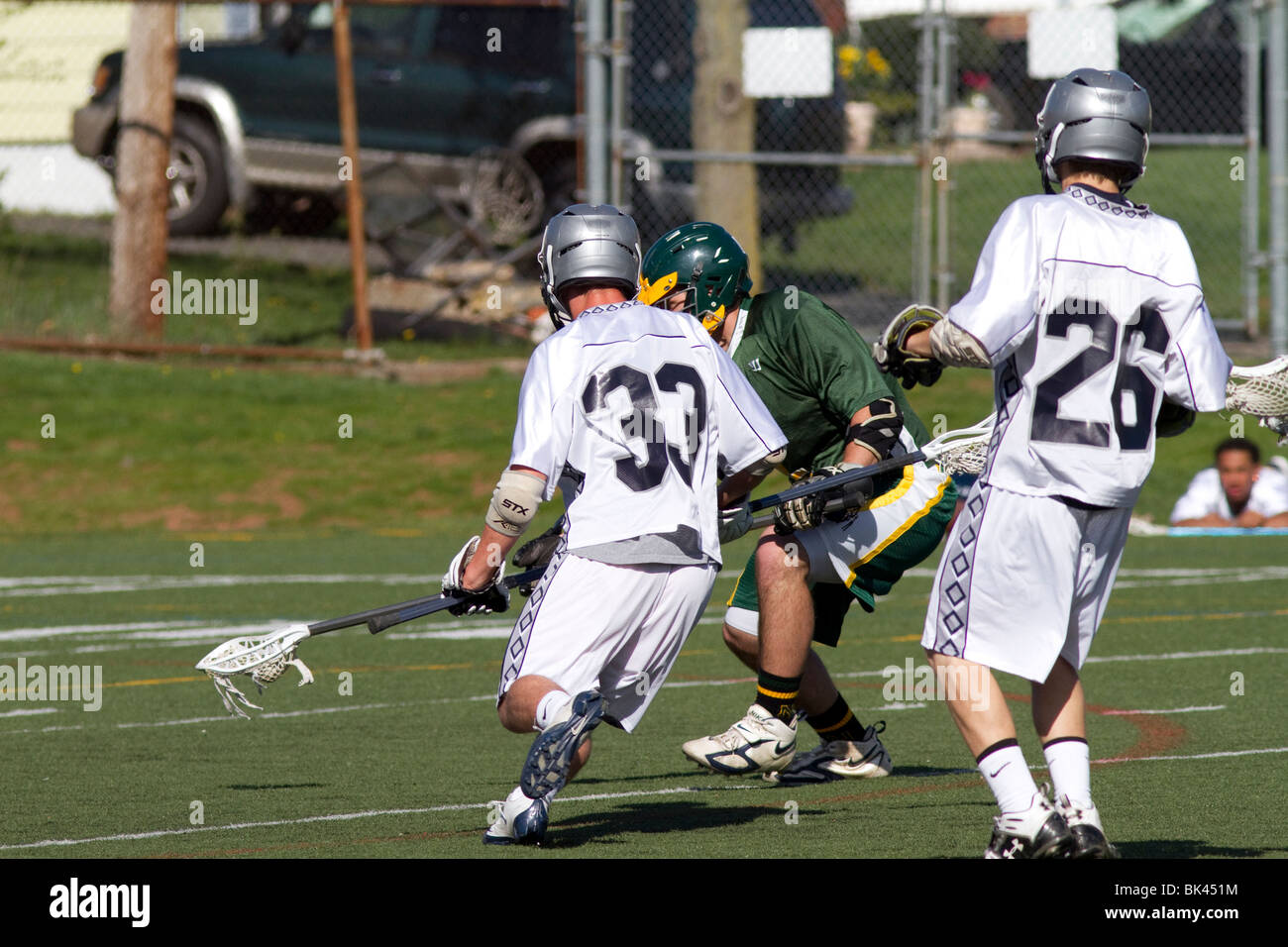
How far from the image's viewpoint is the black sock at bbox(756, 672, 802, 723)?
6.74m

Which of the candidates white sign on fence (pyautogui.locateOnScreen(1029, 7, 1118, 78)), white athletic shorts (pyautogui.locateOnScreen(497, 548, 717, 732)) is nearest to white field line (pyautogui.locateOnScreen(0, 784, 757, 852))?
white athletic shorts (pyautogui.locateOnScreen(497, 548, 717, 732))

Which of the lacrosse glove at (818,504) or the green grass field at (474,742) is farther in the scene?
the lacrosse glove at (818,504)

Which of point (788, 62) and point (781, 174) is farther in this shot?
point (781, 174)

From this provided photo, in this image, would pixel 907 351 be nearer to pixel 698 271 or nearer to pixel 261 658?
pixel 698 271

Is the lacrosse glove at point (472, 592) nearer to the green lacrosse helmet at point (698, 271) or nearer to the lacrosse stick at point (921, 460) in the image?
the lacrosse stick at point (921, 460)

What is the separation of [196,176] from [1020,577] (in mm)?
15631

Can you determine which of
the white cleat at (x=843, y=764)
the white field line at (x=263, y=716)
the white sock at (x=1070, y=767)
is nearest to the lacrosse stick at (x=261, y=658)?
the white cleat at (x=843, y=764)

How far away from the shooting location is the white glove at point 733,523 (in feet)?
19.5

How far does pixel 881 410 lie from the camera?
655cm

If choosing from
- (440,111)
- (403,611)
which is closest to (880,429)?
(403,611)

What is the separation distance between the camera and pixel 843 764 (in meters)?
6.95

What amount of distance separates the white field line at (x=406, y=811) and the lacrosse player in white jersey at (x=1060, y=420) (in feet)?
5.89

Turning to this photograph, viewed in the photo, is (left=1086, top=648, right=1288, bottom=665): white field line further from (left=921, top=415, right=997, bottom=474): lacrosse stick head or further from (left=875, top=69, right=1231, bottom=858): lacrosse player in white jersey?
(left=875, top=69, right=1231, bottom=858): lacrosse player in white jersey

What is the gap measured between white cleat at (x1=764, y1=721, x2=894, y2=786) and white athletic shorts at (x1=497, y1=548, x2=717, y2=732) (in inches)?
62.9
